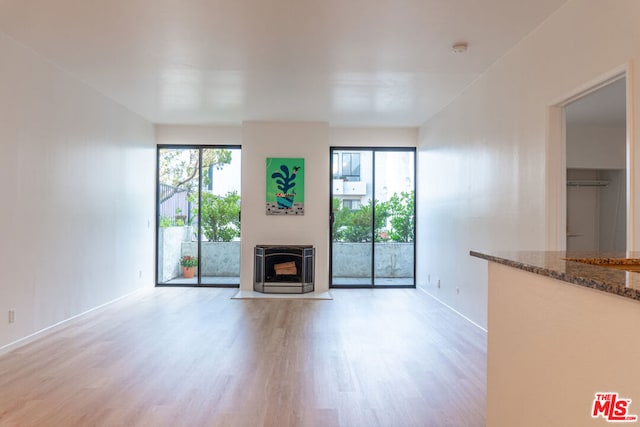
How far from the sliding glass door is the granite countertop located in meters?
5.02

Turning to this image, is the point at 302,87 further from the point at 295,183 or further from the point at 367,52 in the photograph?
the point at 295,183

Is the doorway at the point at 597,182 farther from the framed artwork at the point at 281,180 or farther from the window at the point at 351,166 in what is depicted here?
the framed artwork at the point at 281,180

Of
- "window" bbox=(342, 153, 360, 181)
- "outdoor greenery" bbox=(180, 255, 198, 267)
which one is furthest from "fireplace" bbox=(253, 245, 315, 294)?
"window" bbox=(342, 153, 360, 181)

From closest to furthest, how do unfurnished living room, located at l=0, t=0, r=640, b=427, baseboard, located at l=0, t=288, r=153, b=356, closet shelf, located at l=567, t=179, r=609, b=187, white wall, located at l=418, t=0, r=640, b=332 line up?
1. unfurnished living room, located at l=0, t=0, r=640, b=427
2. white wall, located at l=418, t=0, r=640, b=332
3. baseboard, located at l=0, t=288, r=153, b=356
4. closet shelf, located at l=567, t=179, r=609, b=187

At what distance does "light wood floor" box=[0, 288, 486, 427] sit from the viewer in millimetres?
2311

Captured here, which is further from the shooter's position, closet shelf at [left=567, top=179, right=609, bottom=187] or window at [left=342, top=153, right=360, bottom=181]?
window at [left=342, top=153, right=360, bottom=181]

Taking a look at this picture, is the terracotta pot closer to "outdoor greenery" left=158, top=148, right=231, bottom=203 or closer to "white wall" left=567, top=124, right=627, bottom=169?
"outdoor greenery" left=158, top=148, right=231, bottom=203

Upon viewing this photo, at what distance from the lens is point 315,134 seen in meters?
6.32

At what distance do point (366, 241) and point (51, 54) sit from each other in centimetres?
487

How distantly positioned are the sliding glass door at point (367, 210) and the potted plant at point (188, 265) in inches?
92.0

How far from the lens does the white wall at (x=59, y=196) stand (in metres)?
3.39

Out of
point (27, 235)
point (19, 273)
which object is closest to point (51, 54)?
point (27, 235)

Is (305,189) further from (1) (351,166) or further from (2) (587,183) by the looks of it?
(2) (587,183)

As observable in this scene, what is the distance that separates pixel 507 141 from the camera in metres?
3.59
